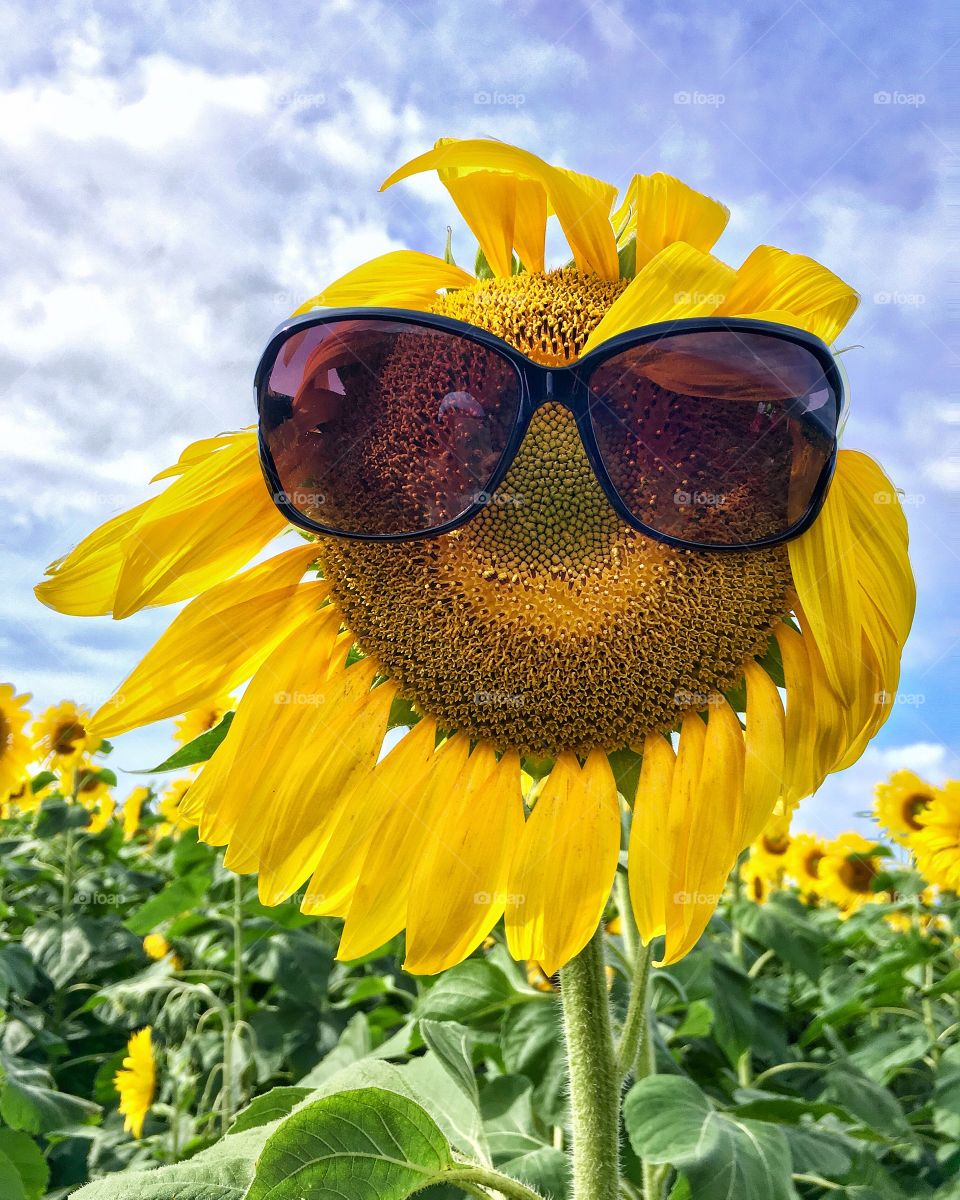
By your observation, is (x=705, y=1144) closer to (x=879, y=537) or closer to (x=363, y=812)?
(x=363, y=812)

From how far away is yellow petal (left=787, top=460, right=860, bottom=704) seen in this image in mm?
1102

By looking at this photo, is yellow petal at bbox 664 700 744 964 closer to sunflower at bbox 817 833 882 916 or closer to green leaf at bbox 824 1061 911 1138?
green leaf at bbox 824 1061 911 1138

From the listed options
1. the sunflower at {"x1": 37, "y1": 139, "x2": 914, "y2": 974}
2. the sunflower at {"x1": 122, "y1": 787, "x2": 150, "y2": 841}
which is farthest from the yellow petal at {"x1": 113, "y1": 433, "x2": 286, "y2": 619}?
the sunflower at {"x1": 122, "y1": 787, "x2": 150, "y2": 841}

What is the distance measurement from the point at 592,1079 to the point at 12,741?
3959 mm

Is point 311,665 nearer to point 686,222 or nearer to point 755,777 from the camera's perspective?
point 755,777

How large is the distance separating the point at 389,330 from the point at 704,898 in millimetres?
665

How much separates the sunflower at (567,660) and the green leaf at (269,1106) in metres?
0.24

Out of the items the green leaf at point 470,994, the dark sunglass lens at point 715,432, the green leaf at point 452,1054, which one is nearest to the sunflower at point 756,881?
the green leaf at point 470,994

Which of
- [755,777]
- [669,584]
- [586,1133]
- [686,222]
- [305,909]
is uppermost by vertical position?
[686,222]

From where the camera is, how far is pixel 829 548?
1123 mm

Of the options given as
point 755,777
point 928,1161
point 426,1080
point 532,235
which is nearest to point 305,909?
point 426,1080

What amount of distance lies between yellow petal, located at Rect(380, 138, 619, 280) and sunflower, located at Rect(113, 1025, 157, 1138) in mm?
2417

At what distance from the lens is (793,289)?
3.68 feet

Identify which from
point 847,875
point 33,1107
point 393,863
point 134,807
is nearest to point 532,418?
point 393,863
